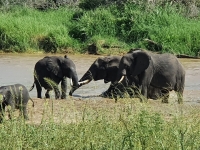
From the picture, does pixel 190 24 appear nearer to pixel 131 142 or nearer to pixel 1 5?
pixel 1 5

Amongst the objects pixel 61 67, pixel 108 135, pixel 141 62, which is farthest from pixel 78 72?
pixel 108 135

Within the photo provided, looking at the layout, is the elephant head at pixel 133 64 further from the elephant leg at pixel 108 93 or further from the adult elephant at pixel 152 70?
the elephant leg at pixel 108 93

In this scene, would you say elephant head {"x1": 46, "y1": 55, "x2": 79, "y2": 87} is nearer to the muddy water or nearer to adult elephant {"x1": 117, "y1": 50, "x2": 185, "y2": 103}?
the muddy water

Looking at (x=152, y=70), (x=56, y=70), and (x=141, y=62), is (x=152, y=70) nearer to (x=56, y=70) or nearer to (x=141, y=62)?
(x=141, y=62)

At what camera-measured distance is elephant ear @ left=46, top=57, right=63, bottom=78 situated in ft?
44.1

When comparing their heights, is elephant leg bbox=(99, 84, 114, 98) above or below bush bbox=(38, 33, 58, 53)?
above

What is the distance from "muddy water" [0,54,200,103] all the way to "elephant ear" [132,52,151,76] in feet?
3.38

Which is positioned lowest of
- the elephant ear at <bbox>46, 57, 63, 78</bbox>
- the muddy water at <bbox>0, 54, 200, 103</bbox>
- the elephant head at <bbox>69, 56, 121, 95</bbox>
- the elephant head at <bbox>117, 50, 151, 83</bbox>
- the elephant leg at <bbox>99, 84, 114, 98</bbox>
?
the muddy water at <bbox>0, 54, 200, 103</bbox>

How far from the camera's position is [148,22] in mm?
22109

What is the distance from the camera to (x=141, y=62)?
12688mm

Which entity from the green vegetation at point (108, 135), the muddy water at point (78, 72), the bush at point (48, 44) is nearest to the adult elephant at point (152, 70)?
the muddy water at point (78, 72)

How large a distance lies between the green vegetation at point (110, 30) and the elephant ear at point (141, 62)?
793 centimetres

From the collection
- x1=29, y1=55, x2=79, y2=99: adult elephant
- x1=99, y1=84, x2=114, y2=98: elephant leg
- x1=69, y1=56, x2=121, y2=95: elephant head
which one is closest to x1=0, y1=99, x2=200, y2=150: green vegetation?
x1=99, y1=84, x2=114, y2=98: elephant leg

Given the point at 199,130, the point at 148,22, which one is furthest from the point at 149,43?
the point at 199,130
